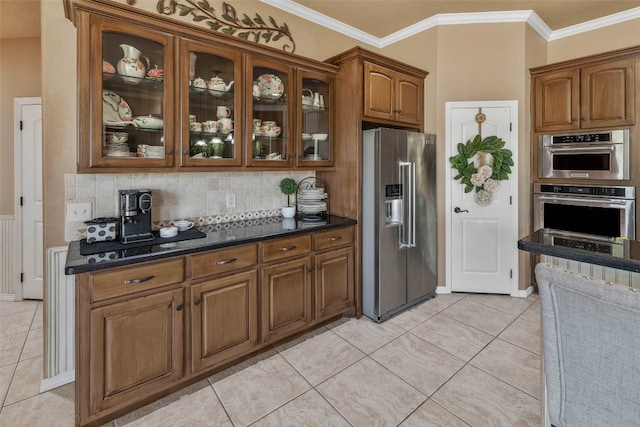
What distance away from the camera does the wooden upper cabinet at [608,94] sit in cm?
311

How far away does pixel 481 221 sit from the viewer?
3.61 metres

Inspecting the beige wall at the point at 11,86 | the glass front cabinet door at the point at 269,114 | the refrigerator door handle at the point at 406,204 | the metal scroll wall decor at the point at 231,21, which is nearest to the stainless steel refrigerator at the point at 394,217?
the refrigerator door handle at the point at 406,204

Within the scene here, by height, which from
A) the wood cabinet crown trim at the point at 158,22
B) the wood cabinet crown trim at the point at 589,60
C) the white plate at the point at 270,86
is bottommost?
the white plate at the point at 270,86

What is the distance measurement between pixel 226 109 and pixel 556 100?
3420 mm

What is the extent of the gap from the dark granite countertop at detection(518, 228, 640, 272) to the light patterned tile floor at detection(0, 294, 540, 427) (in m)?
1.08

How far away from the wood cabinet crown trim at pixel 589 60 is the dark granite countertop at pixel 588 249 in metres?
2.81

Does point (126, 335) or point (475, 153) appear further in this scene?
point (475, 153)

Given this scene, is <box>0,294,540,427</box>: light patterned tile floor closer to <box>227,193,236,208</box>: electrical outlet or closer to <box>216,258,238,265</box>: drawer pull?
<box>216,258,238,265</box>: drawer pull

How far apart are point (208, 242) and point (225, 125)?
2.93 feet

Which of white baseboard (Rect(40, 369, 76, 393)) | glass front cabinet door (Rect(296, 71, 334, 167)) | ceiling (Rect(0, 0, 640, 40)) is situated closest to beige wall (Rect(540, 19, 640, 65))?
ceiling (Rect(0, 0, 640, 40))

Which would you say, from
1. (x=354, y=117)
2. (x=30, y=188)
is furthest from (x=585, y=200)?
(x=30, y=188)

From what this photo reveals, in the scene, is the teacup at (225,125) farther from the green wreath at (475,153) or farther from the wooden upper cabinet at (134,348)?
the green wreath at (475,153)

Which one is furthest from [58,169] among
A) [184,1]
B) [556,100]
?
[556,100]

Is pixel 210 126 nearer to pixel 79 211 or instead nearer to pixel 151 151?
pixel 151 151
